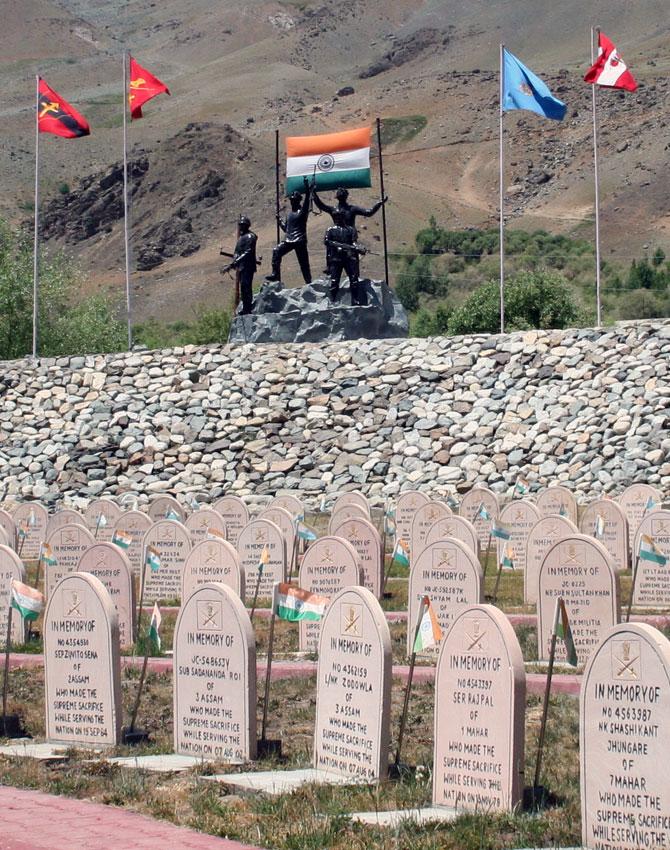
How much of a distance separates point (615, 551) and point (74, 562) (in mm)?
5766

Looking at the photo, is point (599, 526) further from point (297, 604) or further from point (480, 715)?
point (480, 715)

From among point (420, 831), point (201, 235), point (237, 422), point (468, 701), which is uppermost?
point (201, 235)

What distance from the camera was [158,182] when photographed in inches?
4424

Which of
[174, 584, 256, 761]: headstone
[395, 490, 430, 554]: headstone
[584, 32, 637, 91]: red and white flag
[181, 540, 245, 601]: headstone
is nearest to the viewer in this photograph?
[174, 584, 256, 761]: headstone

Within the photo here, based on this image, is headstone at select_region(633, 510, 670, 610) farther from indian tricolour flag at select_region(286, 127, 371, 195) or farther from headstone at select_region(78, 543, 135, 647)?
indian tricolour flag at select_region(286, 127, 371, 195)

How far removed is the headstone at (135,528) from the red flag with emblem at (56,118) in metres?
14.2

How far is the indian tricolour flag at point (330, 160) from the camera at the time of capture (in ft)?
91.4

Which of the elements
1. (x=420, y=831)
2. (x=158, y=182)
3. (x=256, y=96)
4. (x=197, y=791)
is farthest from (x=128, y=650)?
(x=256, y=96)

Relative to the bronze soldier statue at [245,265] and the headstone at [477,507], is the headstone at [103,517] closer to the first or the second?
the headstone at [477,507]

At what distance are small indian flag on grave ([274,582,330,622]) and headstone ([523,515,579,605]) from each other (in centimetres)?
548

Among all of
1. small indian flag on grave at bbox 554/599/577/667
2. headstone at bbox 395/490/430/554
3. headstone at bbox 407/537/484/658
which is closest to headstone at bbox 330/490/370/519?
headstone at bbox 395/490/430/554

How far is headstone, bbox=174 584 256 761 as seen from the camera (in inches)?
326

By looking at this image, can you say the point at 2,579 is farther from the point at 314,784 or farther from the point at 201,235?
the point at 201,235

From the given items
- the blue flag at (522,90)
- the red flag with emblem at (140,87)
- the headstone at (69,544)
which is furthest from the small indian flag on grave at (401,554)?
the red flag with emblem at (140,87)
